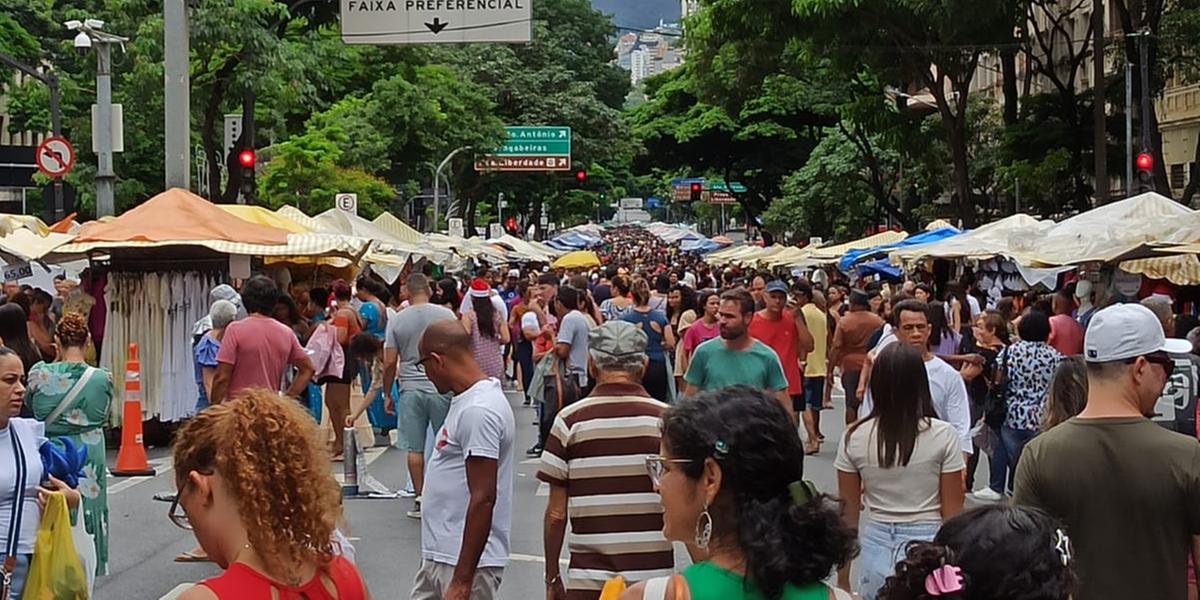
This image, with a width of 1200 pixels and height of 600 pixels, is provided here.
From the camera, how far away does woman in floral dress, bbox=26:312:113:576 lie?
8188mm

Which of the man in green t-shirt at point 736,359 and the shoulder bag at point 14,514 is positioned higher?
the man in green t-shirt at point 736,359

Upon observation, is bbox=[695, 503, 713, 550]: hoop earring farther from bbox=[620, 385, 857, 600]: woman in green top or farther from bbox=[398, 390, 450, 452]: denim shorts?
bbox=[398, 390, 450, 452]: denim shorts

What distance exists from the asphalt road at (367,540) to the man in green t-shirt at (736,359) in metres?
1.35

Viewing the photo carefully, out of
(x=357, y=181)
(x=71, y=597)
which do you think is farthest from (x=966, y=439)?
(x=357, y=181)

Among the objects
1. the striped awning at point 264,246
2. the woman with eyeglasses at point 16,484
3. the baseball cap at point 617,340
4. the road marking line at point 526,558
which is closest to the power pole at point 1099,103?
the striped awning at point 264,246

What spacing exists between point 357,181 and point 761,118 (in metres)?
21.8

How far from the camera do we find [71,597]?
622cm

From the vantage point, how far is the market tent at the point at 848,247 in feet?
112

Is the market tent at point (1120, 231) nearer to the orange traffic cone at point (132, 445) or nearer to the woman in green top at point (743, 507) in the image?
the orange traffic cone at point (132, 445)

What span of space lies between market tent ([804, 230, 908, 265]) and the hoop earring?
29.8 m

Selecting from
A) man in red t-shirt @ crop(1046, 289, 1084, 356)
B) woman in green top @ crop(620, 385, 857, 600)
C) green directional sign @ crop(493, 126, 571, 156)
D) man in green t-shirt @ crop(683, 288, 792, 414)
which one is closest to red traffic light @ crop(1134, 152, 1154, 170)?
man in red t-shirt @ crop(1046, 289, 1084, 356)

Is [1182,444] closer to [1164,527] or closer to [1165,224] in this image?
[1164,527]

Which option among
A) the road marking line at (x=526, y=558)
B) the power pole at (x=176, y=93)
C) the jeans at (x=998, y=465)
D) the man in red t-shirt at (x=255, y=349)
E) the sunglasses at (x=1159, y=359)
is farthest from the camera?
the power pole at (x=176, y=93)

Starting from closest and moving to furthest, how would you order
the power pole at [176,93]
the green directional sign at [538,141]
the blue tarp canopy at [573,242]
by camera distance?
the power pole at [176,93] → the green directional sign at [538,141] → the blue tarp canopy at [573,242]
